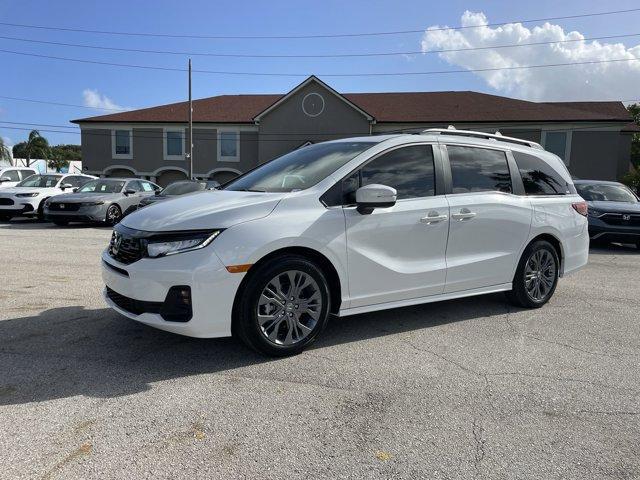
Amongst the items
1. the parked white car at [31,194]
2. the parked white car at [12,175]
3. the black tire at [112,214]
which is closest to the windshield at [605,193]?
the black tire at [112,214]

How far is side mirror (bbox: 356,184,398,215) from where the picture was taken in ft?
13.3

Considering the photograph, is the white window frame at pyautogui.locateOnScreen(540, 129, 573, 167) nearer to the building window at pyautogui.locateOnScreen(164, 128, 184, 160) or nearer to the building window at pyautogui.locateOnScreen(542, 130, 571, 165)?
the building window at pyautogui.locateOnScreen(542, 130, 571, 165)

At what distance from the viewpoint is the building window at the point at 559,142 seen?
96.1ft

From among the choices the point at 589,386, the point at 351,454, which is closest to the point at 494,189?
the point at 589,386

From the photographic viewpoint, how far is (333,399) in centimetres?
335

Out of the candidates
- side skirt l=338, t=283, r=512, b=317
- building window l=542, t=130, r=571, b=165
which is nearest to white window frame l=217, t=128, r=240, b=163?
building window l=542, t=130, r=571, b=165

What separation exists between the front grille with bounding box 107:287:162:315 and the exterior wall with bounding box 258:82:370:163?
88.2 feet

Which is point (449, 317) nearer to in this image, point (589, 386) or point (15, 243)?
point (589, 386)

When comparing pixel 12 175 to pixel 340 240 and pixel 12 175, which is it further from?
pixel 340 240

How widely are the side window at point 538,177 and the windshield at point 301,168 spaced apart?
6.60 feet

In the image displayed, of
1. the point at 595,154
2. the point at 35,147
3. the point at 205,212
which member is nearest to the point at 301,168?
the point at 205,212

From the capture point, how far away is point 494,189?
524 cm

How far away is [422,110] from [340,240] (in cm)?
2935

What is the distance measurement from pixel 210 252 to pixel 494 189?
10.2ft
